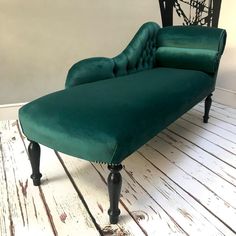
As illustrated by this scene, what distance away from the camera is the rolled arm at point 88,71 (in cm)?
176

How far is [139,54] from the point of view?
218cm

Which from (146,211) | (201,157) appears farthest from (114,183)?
(201,157)

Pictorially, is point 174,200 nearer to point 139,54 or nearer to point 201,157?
point 201,157

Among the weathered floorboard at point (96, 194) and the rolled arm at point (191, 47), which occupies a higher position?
the rolled arm at point (191, 47)

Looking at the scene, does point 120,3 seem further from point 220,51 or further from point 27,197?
point 27,197

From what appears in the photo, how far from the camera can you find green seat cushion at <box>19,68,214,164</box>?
1096mm

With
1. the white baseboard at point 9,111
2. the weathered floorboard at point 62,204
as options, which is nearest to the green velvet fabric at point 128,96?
the weathered floorboard at point 62,204

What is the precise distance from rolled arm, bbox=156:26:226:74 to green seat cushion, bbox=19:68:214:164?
534 mm

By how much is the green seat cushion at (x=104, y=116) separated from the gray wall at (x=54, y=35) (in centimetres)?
94

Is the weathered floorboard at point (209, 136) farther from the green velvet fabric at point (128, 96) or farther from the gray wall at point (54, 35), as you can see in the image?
the gray wall at point (54, 35)

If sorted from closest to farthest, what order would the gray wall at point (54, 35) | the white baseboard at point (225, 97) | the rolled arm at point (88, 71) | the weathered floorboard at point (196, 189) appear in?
the weathered floorboard at point (196, 189) < the rolled arm at point (88, 71) < the gray wall at point (54, 35) < the white baseboard at point (225, 97)

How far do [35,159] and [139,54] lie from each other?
1199mm

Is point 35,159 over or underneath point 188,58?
underneath

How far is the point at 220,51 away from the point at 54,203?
160cm
